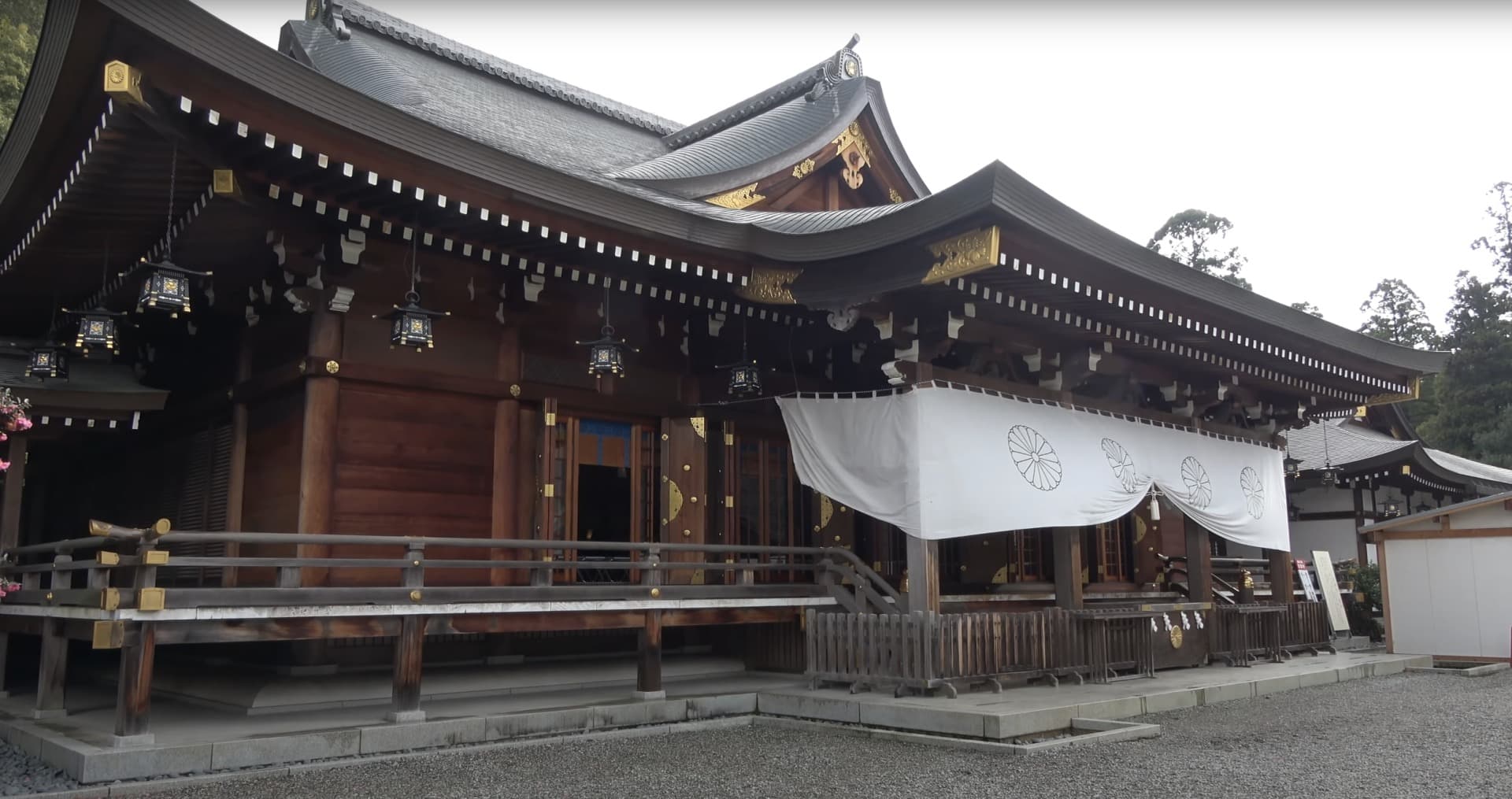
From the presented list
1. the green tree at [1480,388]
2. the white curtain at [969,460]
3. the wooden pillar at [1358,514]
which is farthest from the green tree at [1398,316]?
the white curtain at [969,460]

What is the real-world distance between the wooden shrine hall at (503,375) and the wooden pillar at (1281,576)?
1.43m

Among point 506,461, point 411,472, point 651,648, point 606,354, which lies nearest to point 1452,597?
point 651,648

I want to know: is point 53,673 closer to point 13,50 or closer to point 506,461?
point 506,461

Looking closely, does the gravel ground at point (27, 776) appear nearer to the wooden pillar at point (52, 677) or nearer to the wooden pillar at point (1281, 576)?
the wooden pillar at point (52, 677)

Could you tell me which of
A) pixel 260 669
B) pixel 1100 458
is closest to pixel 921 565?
pixel 1100 458

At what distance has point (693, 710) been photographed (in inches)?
344

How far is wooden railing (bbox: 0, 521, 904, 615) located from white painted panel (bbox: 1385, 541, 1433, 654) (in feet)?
27.0

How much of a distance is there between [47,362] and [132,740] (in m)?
4.31

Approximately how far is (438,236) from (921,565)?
4.91 meters

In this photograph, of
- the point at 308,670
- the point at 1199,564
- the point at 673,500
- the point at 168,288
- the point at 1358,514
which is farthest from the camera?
the point at 1358,514

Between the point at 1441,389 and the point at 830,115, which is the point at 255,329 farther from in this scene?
the point at 1441,389

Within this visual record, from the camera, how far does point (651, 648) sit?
8797mm

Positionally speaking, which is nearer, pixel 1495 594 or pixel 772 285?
pixel 772 285

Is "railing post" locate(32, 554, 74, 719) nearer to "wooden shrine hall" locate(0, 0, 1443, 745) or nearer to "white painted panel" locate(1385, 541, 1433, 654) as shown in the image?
"wooden shrine hall" locate(0, 0, 1443, 745)
